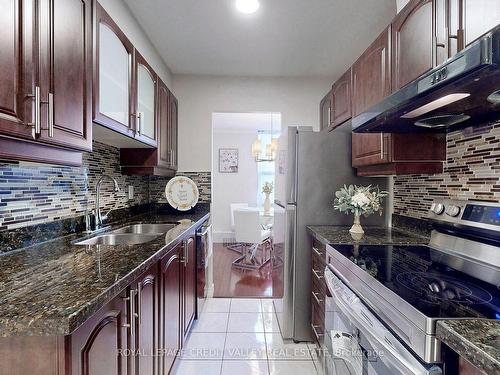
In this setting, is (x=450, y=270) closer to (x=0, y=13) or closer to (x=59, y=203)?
(x=0, y=13)

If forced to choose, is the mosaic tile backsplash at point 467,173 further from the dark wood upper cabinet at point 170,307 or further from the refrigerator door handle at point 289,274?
the dark wood upper cabinet at point 170,307

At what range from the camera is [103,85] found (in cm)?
147

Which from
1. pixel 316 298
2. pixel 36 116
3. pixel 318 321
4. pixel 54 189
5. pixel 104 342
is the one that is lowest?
pixel 318 321

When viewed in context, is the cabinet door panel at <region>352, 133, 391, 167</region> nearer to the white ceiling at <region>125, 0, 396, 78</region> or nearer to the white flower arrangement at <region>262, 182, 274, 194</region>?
the white ceiling at <region>125, 0, 396, 78</region>

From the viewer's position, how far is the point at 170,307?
1.57 metres

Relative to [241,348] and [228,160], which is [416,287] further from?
[228,160]

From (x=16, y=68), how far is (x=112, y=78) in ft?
2.47

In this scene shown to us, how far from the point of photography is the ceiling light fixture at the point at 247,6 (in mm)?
1847

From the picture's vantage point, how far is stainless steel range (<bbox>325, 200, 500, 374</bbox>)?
0.77 metres

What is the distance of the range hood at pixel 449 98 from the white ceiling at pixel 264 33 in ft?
3.33

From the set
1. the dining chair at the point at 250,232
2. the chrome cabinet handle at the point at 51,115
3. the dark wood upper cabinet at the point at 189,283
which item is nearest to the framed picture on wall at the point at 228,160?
the dining chair at the point at 250,232

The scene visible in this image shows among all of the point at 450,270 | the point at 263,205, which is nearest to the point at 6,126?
the point at 450,270

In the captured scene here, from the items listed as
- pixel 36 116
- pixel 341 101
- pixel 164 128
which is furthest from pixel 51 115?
pixel 341 101

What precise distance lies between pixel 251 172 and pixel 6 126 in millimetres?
5132
